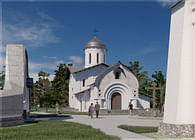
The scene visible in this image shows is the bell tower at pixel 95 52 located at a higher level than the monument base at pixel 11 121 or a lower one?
higher

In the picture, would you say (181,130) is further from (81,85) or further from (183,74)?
(81,85)

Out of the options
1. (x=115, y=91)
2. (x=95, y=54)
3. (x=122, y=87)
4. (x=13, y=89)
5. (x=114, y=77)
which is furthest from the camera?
(x=95, y=54)

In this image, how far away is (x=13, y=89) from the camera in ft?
50.3

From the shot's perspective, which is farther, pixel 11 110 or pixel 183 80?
pixel 11 110

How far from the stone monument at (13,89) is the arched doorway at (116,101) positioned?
18273 millimetres

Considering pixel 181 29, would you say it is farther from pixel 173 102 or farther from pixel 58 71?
pixel 58 71

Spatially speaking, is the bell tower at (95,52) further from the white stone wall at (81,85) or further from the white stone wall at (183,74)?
the white stone wall at (183,74)

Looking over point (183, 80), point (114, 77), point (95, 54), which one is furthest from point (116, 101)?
point (183, 80)

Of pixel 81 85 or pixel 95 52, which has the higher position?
pixel 95 52

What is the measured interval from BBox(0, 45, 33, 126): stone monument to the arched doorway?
18.3m

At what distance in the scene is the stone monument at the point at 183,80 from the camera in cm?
934

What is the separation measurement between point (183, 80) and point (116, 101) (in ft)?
78.5

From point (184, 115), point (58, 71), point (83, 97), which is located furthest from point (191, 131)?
point (58, 71)

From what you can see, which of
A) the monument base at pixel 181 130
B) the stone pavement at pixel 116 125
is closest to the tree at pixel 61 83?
the stone pavement at pixel 116 125
